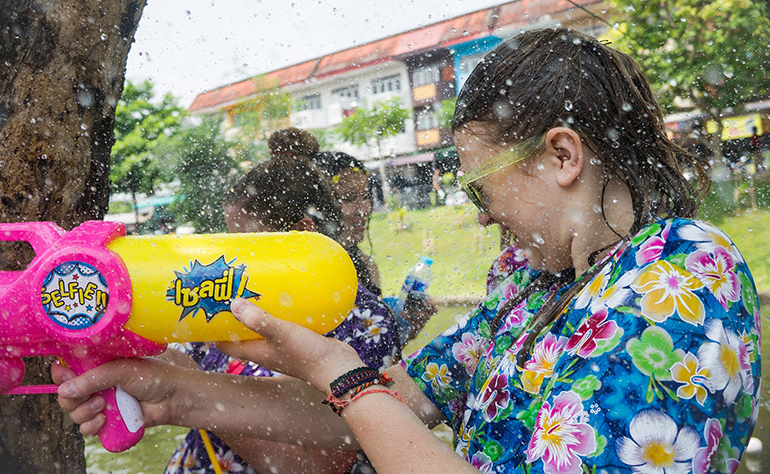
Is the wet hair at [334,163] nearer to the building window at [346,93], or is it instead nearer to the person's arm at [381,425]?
the building window at [346,93]

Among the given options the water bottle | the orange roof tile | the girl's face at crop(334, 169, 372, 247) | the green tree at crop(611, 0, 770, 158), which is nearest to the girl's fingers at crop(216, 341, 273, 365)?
the girl's face at crop(334, 169, 372, 247)

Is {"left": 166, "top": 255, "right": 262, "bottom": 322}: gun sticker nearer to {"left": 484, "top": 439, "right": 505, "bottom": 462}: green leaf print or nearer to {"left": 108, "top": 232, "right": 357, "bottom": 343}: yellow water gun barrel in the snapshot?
{"left": 108, "top": 232, "right": 357, "bottom": 343}: yellow water gun barrel

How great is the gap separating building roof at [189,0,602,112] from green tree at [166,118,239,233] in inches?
27.7

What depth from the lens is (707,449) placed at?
931mm

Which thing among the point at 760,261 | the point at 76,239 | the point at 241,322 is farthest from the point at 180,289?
the point at 760,261

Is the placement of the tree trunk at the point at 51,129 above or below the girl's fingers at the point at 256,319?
above

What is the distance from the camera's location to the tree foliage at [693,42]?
23.5ft

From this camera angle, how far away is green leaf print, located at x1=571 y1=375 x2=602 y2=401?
3.16 feet

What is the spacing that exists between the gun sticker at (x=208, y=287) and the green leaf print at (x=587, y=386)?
702 mm

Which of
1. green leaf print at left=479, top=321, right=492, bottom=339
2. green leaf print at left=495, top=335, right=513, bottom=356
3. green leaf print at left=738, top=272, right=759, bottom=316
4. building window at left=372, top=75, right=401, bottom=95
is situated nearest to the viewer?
green leaf print at left=738, top=272, right=759, bottom=316

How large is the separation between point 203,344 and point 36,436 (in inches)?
24.3

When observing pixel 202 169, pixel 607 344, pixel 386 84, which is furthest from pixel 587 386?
pixel 202 169

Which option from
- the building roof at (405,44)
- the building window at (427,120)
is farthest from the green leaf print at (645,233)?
the building window at (427,120)

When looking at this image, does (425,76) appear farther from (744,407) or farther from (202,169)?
(744,407)
